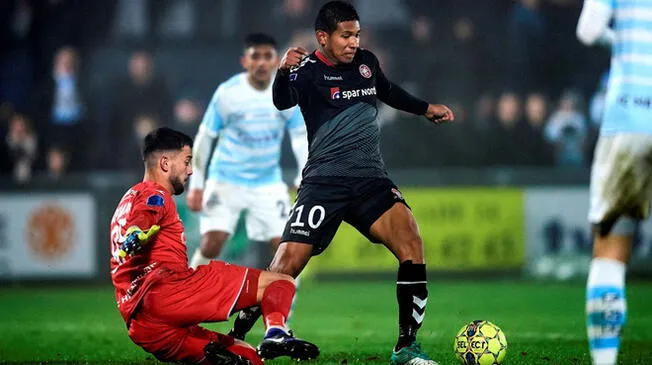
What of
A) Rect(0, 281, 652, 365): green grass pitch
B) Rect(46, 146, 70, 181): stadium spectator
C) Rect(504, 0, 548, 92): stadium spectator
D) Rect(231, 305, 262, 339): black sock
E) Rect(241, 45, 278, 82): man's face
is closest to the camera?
Rect(231, 305, 262, 339): black sock

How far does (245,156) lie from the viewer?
10055 millimetres

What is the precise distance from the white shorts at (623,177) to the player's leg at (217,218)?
15.9 ft

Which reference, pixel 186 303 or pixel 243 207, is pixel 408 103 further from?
pixel 243 207

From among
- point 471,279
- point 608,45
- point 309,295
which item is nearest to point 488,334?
point 608,45

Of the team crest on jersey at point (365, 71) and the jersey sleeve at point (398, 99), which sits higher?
the team crest on jersey at point (365, 71)

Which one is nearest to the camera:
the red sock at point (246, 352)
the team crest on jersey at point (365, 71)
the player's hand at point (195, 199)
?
the red sock at point (246, 352)

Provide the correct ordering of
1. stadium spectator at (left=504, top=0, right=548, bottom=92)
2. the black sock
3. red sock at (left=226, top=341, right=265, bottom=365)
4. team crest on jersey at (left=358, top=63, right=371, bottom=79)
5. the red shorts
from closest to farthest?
1. the red shorts
2. red sock at (left=226, top=341, right=265, bottom=365)
3. team crest on jersey at (left=358, top=63, right=371, bottom=79)
4. the black sock
5. stadium spectator at (left=504, top=0, right=548, bottom=92)

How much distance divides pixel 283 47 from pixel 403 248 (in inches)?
425

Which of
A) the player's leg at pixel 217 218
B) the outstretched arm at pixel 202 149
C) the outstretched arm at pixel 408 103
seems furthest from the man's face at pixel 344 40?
the player's leg at pixel 217 218

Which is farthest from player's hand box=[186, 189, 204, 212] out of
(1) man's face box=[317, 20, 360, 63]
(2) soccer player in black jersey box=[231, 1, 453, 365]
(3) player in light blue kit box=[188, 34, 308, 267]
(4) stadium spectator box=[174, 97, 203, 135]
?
(4) stadium spectator box=[174, 97, 203, 135]

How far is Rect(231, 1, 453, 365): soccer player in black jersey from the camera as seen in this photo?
7.42 m

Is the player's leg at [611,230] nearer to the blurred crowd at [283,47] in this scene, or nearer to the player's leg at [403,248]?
the player's leg at [403,248]

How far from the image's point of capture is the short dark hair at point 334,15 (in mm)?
7410

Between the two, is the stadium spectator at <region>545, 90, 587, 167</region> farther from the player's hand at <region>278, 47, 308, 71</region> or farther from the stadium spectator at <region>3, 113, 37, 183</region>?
the player's hand at <region>278, 47, 308, 71</region>
